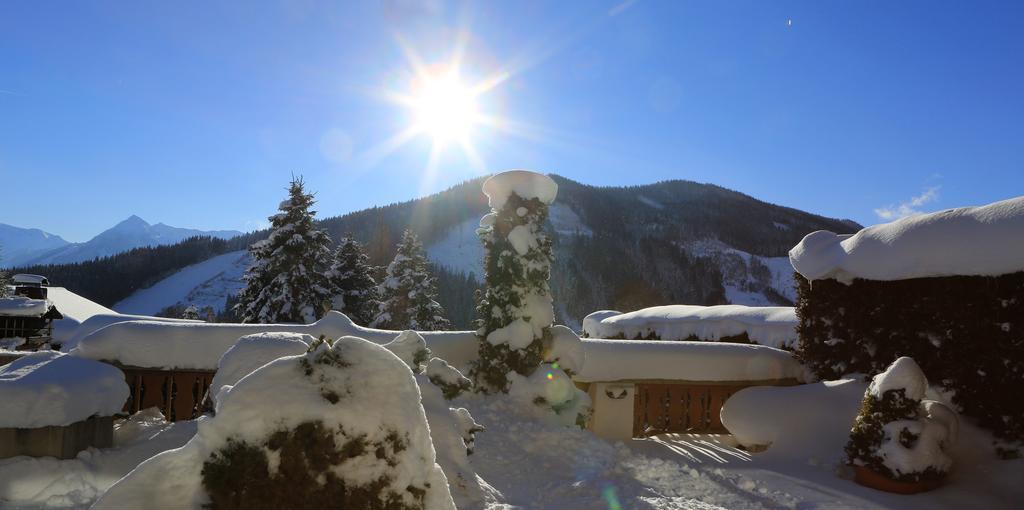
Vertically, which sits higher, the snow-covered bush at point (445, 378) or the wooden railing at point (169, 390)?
the snow-covered bush at point (445, 378)

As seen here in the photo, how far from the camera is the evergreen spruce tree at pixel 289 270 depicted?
68.0 feet

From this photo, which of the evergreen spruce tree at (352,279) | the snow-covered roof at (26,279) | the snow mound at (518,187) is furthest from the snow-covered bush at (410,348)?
the evergreen spruce tree at (352,279)

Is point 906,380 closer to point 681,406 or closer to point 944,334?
point 944,334

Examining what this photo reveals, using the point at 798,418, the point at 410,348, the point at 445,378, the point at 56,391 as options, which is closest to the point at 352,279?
the point at 56,391

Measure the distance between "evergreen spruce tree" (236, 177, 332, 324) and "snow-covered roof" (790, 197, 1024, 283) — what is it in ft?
55.1

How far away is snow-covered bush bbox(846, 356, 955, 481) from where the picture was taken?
756 centimetres

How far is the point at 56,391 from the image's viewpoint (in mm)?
6770

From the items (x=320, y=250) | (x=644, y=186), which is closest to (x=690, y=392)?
(x=320, y=250)

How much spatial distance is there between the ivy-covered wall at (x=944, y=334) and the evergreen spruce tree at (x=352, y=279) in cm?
1986

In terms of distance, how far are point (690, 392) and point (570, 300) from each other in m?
52.8

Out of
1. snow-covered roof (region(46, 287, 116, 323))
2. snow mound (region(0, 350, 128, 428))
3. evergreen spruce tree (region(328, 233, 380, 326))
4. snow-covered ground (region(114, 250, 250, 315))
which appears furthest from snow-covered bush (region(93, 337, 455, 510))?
snow-covered ground (region(114, 250, 250, 315))

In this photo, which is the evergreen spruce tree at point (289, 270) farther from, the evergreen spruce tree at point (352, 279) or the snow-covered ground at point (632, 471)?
the snow-covered ground at point (632, 471)

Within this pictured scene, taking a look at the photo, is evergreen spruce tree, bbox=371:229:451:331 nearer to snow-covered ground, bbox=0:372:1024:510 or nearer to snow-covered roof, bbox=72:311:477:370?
snow-covered roof, bbox=72:311:477:370

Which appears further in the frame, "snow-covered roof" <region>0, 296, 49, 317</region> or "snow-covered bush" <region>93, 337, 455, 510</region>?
"snow-covered roof" <region>0, 296, 49, 317</region>
